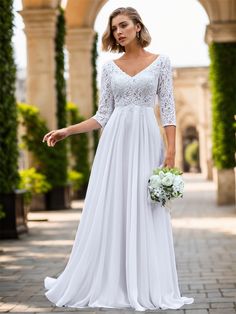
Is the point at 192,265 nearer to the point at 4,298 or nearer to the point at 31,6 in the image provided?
the point at 4,298

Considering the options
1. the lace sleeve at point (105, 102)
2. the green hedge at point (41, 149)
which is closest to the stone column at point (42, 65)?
the green hedge at point (41, 149)

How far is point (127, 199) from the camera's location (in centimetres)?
502

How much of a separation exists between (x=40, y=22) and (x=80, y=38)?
424 cm

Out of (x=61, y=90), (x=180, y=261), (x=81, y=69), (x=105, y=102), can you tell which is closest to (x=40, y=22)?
(x=61, y=90)

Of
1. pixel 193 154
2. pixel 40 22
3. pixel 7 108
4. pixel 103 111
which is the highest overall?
pixel 40 22

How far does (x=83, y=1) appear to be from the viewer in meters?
19.6

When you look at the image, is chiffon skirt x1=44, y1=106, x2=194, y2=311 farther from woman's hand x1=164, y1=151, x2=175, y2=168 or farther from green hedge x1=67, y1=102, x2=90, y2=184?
green hedge x1=67, y1=102, x2=90, y2=184

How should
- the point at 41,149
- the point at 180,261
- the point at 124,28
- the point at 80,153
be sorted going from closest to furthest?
the point at 124,28 < the point at 180,261 < the point at 41,149 < the point at 80,153

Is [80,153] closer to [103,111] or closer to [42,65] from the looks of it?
[42,65]

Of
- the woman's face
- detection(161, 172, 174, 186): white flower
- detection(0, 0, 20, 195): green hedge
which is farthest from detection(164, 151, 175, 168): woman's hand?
detection(0, 0, 20, 195): green hedge

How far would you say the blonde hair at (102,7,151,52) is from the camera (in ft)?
16.2

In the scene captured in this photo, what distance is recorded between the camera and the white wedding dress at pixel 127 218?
4.91 metres

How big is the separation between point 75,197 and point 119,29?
15.2 m

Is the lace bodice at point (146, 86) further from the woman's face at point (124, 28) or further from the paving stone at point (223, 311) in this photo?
the paving stone at point (223, 311)
